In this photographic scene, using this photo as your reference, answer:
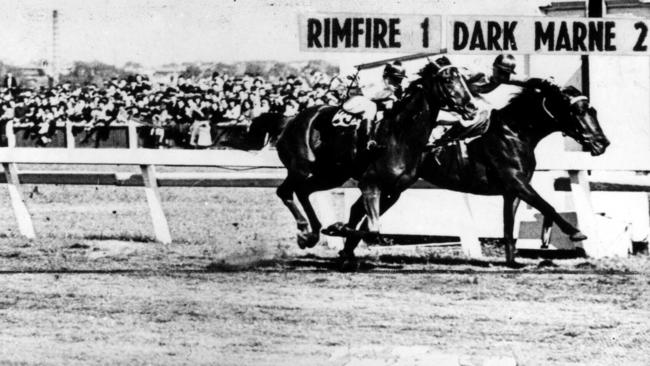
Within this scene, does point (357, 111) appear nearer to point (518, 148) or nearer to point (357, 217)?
point (357, 217)

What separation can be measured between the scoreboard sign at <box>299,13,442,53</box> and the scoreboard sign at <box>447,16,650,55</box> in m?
0.17

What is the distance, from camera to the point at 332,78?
842 cm

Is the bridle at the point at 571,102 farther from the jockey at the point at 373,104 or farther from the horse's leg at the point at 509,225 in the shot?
the jockey at the point at 373,104

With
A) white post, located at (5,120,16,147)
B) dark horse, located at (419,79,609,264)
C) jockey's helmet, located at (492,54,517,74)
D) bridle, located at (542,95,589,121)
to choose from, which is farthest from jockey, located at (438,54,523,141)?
white post, located at (5,120,16,147)

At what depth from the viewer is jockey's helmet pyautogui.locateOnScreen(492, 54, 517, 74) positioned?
319 inches

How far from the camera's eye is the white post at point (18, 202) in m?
9.91

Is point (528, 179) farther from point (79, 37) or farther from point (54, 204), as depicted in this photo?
point (54, 204)

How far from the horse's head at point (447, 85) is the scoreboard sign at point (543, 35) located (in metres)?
0.23

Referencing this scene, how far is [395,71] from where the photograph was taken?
811 cm

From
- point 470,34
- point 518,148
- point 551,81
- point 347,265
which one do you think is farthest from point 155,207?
point 551,81

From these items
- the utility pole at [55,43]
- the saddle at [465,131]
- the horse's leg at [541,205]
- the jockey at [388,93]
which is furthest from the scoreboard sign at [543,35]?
the utility pole at [55,43]

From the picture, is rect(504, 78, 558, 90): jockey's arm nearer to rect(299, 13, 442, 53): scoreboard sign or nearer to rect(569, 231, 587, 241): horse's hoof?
rect(299, 13, 442, 53): scoreboard sign

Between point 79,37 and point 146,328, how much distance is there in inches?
98.8

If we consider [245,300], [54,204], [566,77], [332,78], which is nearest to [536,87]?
[566,77]
